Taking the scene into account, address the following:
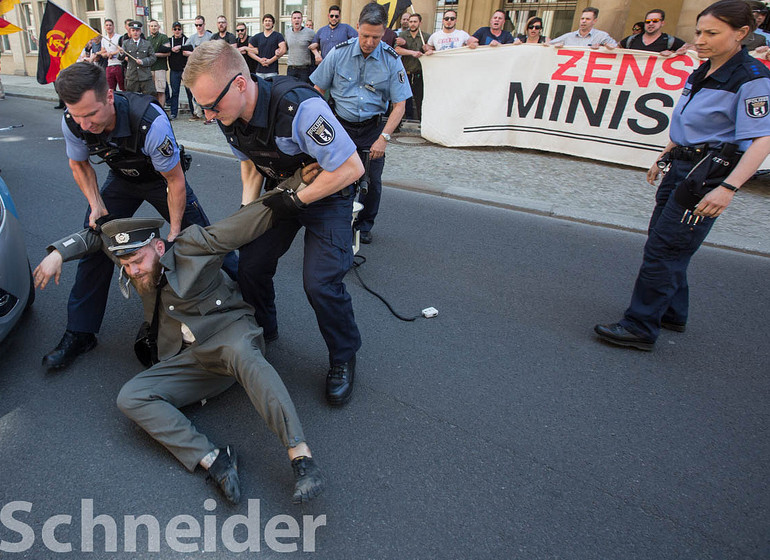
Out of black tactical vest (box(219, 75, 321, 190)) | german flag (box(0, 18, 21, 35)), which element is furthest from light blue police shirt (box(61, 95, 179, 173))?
german flag (box(0, 18, 21, 35))

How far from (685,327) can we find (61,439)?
3.85 m

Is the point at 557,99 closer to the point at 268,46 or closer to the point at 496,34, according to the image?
the point at 496,34

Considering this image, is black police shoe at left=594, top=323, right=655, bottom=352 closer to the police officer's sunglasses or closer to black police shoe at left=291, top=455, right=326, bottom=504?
black police shoe at left=291, top=455, right=326, bottom=504

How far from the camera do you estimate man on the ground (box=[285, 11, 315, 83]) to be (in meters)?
10.4

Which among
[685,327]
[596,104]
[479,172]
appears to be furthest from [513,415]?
[596,104]

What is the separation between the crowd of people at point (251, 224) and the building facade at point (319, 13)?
8.39m

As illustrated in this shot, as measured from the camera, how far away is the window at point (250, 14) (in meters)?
16.2

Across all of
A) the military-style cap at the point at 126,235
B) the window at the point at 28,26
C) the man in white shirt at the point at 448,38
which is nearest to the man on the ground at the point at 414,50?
the man in white shirt at the point at 448,38

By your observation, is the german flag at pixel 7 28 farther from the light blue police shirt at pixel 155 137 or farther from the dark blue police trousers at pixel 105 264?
the light blue police shirt at pixel 155 137

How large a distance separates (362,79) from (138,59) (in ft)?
29.0

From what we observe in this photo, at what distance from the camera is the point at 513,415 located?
2621 mm

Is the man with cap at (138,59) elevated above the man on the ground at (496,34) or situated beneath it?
situated beneath

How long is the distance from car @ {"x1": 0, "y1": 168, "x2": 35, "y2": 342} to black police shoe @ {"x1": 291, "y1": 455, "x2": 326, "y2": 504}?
1888mm

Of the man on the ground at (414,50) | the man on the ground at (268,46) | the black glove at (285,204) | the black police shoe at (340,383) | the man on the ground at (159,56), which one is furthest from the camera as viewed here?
the man on the ground at (159,56)
